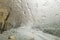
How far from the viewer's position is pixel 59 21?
1556mm

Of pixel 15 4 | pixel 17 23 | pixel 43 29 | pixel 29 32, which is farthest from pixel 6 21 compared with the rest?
pixel 43 29

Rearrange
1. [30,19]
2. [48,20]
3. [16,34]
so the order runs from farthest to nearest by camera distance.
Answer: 1. [30,19]
2. [48,20]
3. [16,34]

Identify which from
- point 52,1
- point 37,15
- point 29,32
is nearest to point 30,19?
point 37,15

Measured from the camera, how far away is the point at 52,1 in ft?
5.52

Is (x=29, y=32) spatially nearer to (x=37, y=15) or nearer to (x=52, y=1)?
(x=37, y=15)

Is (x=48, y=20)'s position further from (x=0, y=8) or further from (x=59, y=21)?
(x=0, y=8)

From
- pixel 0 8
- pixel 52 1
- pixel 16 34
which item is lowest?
pixel 16 34

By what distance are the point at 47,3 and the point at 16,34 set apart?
57 centimetres

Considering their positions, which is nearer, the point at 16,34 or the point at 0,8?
the point at 16,34

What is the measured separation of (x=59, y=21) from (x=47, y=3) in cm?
30

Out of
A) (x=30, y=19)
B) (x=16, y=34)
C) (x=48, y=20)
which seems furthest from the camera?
(x=30, y=19)

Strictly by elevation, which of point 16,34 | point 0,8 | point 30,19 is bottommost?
point 16,34

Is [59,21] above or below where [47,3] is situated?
→ below

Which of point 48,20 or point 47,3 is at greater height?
point 47,3
